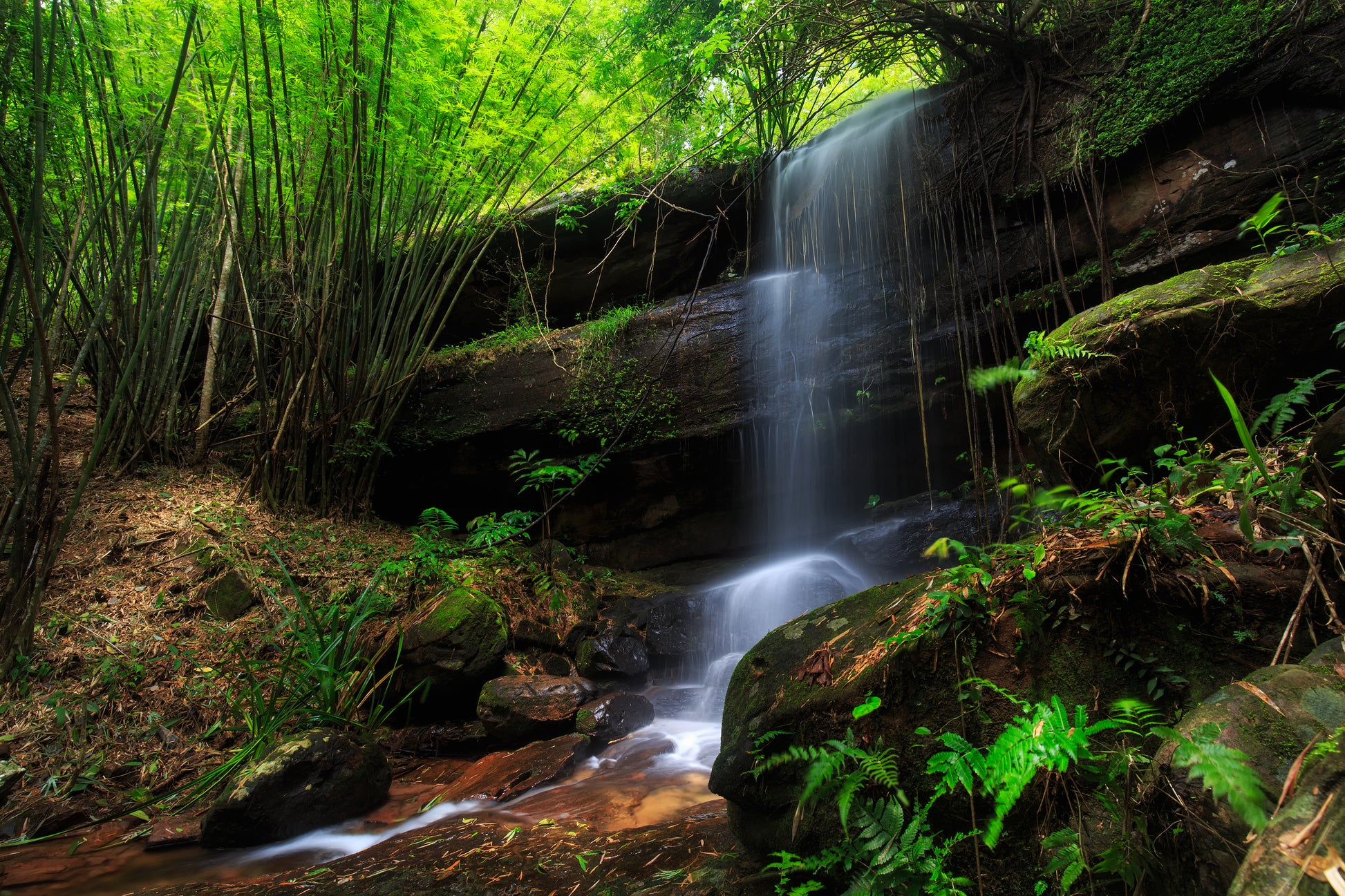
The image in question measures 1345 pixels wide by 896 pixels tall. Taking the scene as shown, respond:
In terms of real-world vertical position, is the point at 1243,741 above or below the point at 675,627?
above

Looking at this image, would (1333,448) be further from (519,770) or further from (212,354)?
(212,354)

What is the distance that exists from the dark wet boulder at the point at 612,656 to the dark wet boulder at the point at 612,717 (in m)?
0.58

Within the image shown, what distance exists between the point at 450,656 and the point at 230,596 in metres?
1.81

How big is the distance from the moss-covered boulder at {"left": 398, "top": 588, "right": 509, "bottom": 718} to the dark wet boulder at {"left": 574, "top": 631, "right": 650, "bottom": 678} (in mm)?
750

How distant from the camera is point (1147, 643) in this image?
5.17 ft

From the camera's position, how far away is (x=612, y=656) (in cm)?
478

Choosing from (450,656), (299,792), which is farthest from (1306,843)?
(450,656)

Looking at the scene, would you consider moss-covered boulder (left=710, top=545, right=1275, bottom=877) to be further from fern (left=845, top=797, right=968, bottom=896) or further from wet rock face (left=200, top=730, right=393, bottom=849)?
wet rock face (left=200, top=730, right=393, bottom=849)

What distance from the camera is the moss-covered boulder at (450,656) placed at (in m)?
4.04

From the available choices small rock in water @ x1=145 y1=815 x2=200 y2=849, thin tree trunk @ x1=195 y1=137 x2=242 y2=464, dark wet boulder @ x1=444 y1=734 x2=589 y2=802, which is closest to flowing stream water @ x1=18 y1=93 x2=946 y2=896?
dark wet boulder @ x1=444 y1=734 x2=589 y2=802

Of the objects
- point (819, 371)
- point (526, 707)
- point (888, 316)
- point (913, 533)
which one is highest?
point (888, 316)

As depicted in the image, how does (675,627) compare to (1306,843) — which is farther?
(675,627)

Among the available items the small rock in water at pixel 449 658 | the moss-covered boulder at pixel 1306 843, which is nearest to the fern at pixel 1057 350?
the moss-covered boulder at pixel 1306 843

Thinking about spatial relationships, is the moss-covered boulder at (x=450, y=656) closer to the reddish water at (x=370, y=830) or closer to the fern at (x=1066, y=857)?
the reddish water at (x=370, y=830)
